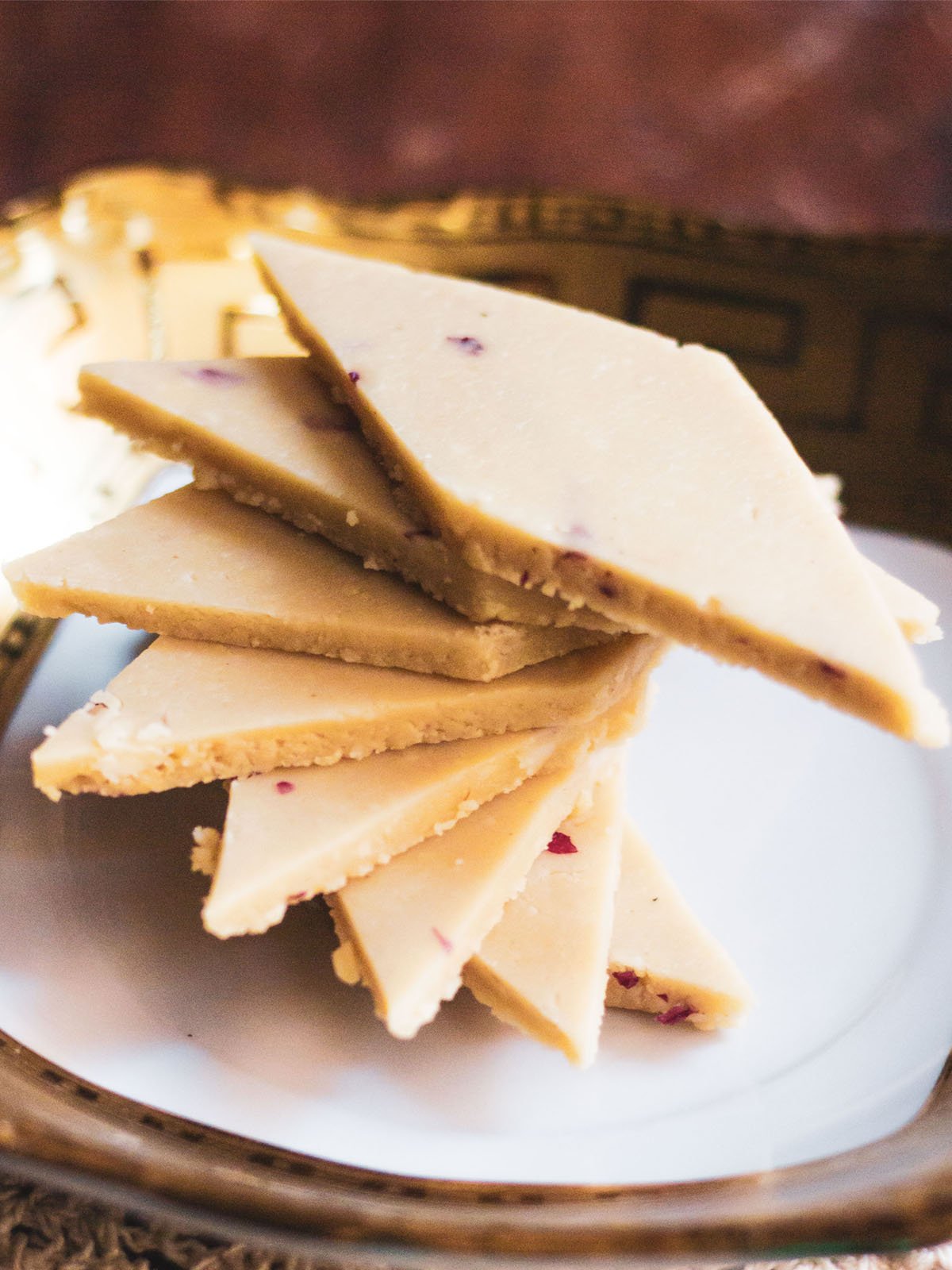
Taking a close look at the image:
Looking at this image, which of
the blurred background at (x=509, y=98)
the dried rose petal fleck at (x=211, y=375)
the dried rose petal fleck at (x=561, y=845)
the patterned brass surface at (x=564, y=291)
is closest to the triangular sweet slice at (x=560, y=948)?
the dried rose petal fleck at (x=561, y=845)

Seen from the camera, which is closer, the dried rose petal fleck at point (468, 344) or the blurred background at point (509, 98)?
the dried rose petal fleck at point (468, 344)

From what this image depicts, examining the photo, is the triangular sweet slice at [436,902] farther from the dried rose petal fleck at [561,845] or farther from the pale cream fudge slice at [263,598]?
the pale cream fudge slice at [263,598]

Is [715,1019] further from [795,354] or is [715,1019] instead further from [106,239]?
[106,239]

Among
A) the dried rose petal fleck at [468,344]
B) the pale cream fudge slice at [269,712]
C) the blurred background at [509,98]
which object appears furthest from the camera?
the blurred background at [509,98]

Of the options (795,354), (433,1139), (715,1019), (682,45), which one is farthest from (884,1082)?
(682,45)

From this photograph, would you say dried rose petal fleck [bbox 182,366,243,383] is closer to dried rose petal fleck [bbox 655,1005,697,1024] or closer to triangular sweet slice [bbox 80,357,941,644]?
triangular sweet slice [bbox 80,357,941,644]

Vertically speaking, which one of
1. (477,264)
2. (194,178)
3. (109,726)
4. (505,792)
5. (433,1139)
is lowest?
(433,1139)
